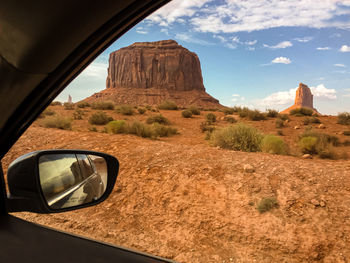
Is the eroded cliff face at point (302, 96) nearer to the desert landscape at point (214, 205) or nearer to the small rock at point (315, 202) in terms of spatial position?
the desert landscape at point (214, 205)

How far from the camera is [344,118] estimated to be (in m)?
20.1

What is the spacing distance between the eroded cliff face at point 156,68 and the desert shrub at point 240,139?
73.0 metres

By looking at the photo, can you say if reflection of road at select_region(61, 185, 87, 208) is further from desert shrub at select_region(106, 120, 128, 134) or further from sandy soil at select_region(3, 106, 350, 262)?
desert shrub at select_region(106, 120, 128, 134)

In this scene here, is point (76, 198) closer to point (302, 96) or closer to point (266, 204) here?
point (266, 204)

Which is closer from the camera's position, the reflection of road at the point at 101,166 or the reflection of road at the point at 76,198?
the reflection of road at the point at 76,198

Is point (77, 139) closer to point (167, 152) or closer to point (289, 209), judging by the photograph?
point (167, 152)

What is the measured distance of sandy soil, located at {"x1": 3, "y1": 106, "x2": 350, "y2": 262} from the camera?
4004 millimetres

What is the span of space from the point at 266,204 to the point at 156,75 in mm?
84357

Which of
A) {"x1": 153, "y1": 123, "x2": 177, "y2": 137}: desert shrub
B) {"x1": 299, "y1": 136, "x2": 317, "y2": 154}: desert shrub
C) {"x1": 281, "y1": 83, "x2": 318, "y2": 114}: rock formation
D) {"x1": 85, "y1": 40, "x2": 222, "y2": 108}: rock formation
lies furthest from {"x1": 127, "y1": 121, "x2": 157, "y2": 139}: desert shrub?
{"x1": 281, "y1": 83, "x2": 318, "y2": 114}: rock formation

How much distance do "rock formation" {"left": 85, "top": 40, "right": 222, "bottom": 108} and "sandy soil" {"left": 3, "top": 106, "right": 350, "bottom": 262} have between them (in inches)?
2685

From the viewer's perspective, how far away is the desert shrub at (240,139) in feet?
34.0

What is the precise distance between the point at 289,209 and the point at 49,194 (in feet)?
14.7

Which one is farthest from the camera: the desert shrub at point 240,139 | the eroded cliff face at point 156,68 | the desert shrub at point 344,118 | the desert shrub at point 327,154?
the eroded cliff face at point 156,68

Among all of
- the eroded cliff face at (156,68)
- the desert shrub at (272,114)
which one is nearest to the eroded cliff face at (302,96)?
the eroded cliff face at (156,68)
